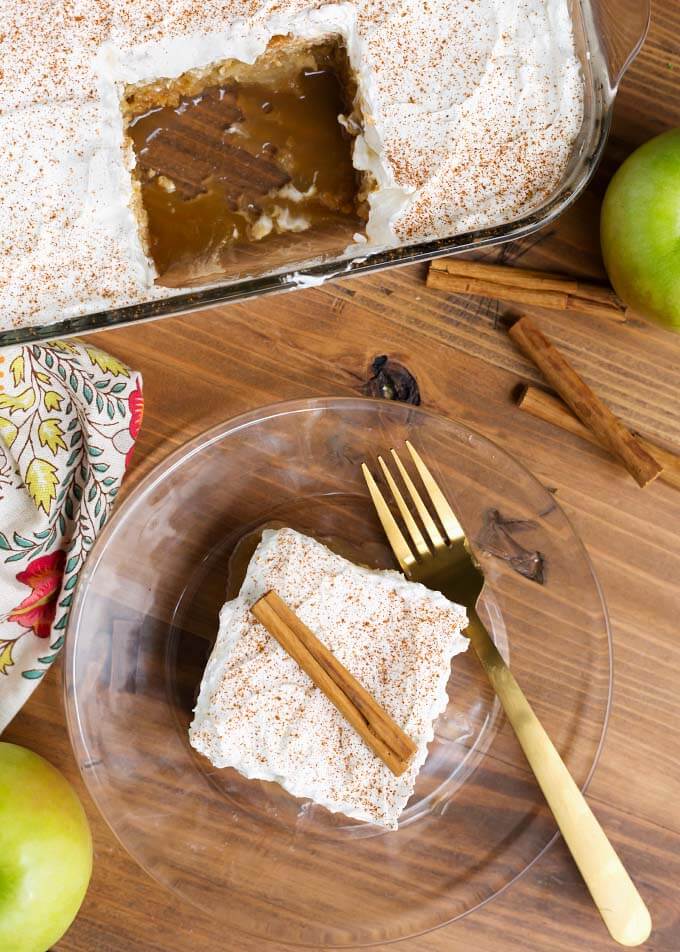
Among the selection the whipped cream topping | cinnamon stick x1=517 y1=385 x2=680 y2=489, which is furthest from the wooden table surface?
the whipped cream topping

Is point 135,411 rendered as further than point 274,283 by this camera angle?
Yes

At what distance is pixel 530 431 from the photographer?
4.30 feet

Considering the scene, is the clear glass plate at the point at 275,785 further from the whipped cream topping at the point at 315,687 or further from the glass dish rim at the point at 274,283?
the glass dish rim at the point at 274,283

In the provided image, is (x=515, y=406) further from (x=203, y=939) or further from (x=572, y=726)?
(x=203, y=939)

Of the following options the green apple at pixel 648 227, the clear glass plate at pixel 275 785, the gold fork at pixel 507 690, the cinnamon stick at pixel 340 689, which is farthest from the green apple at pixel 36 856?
the green apple at pixel 648 227

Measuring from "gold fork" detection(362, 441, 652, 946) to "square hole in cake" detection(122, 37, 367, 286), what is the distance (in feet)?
1.23

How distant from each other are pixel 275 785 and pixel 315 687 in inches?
7.9

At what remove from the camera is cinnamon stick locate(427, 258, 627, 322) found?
128 cm

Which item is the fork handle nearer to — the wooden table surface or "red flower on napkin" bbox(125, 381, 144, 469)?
the wooden table surface

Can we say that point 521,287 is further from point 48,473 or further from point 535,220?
point 48,473

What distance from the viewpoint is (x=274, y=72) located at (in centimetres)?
125

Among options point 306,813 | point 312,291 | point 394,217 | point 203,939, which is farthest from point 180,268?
point 203,939

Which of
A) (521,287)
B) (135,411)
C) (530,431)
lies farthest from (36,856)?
(521,287)

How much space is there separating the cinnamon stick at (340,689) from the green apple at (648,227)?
0.66 m
